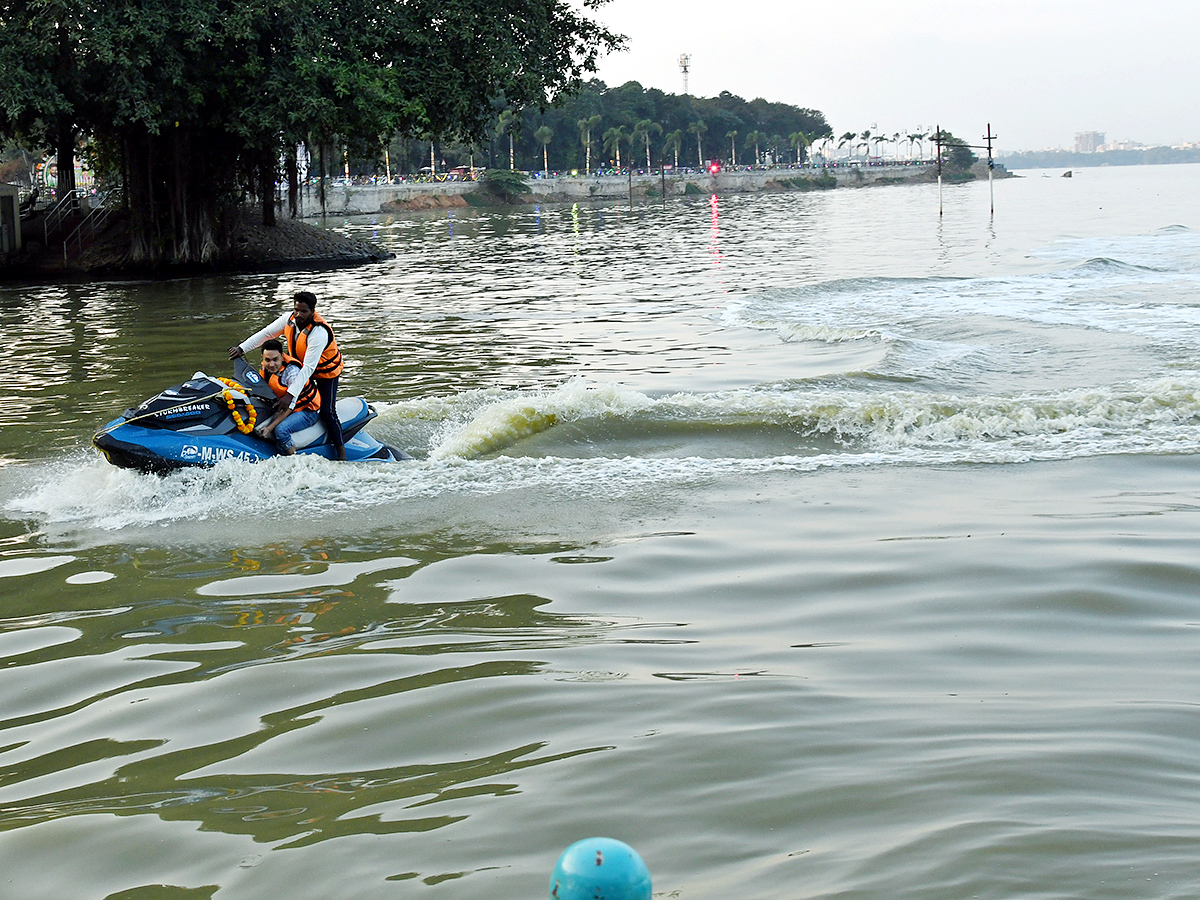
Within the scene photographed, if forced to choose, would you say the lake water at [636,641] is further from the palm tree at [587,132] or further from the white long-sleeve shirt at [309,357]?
the palm tree at [587,132]

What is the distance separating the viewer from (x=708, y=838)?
12.1 feet

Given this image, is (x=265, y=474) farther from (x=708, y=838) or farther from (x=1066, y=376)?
(x=1066, y=376)

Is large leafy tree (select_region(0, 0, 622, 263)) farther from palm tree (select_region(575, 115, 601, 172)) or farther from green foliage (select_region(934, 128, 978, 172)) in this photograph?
green foliage (select_region(934, 128, 978, 172))

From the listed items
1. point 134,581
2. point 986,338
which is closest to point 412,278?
point 986,338

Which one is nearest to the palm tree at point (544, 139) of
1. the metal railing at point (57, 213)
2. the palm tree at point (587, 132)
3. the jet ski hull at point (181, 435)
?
the palm tree at point (587, 132)

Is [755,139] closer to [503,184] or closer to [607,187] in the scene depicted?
[607,187]

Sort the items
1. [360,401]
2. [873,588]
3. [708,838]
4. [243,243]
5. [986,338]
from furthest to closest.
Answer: [243,243], [986,338], [360,401], [873,588], [708,838]

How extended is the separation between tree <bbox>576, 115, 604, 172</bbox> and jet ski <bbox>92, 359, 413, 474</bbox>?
430ft

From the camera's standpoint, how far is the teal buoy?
1.91 metres

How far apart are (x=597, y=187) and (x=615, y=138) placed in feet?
79.7

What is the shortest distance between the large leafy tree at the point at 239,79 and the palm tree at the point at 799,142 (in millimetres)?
152709

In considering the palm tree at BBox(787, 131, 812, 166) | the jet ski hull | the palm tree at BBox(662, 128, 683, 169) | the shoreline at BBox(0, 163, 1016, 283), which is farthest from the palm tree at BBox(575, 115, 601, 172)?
the jet ski hull

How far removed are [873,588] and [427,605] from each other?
237cm

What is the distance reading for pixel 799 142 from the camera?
7156 inches
